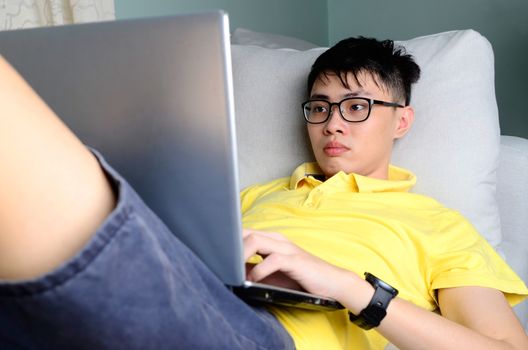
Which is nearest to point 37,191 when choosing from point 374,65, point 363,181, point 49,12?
point 363,181

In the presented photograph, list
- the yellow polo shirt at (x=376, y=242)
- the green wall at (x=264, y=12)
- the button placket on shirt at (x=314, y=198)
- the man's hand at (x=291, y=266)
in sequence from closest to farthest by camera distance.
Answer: the man's hand at (x=291, y=266) < the yellow polo shirt at (x=376, y=242) < the button placket on shirt at (x=314, y=198) < the green wall at (x=264, y=12)

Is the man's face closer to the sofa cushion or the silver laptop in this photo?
the sofa cushion

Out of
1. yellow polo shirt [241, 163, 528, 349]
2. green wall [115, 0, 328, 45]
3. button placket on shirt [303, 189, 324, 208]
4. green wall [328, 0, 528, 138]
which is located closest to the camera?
yellow polo shirt [241, 163, 528, 349]

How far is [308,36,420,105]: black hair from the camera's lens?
4.25ft

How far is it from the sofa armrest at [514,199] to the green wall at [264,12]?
1.35 m

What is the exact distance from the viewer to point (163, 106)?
0.58 metres

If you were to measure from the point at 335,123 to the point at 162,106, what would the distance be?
2.31 feet

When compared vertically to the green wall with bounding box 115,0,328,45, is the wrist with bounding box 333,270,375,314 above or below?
below

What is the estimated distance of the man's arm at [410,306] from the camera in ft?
2.49

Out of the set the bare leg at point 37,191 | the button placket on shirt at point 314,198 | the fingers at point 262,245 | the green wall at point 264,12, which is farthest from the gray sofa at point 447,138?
the bare leg at point 37,191

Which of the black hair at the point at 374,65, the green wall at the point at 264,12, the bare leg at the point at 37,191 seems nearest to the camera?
the bare leg at the point at 37,191

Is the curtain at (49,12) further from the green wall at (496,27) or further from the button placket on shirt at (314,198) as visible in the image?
the green wall at (496,27)

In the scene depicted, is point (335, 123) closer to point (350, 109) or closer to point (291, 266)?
point (350, 109)

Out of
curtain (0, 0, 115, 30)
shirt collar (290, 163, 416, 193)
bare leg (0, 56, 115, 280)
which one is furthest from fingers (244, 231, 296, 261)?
curtain (0, 0, 115, 30)
